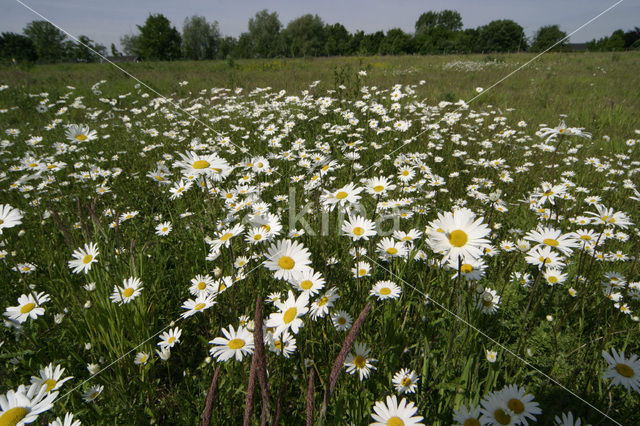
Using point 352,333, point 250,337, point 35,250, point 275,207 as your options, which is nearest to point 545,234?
point 352,333

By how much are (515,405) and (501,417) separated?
0.11 meters

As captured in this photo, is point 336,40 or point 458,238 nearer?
point 458,238

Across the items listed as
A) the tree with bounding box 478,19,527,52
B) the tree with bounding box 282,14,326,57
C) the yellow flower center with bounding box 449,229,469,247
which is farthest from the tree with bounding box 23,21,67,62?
the tree with bounding box 282,14,326,57

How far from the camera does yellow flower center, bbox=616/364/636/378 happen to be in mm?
1297

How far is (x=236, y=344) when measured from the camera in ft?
4.76

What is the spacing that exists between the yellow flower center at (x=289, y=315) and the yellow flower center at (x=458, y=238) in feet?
2.62

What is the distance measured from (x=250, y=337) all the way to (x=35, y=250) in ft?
8.22

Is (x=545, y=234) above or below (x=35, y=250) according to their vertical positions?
above

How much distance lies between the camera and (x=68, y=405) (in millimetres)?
1521

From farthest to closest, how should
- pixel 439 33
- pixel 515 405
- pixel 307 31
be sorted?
pixel 307 31, pixel 439 33, pixel 515 405

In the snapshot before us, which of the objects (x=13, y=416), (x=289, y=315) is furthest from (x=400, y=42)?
(x=13, y=416)

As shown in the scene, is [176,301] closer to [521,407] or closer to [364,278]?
[364,278]

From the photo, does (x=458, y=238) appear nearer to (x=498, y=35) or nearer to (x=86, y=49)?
(x=86, y=49)

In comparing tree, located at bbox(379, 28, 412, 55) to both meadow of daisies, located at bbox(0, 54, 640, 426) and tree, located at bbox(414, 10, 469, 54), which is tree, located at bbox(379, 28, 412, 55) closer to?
tree, located at bbox(414, 10, 469, 54)
